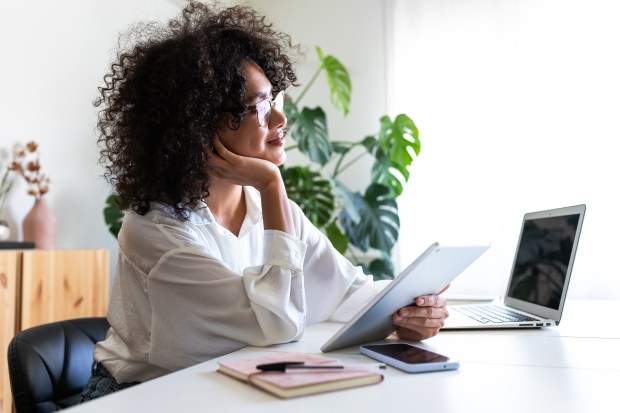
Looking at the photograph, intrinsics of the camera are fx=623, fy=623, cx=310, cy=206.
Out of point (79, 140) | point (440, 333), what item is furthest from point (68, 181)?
point (440, 333)

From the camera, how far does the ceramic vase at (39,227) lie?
2.71m

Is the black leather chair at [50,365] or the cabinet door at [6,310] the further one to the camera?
the cabinet door at [6,310]

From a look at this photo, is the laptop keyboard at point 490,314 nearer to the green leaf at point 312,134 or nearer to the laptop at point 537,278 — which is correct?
the laptop at point 537,278

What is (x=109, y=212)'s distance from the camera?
10.2 feet

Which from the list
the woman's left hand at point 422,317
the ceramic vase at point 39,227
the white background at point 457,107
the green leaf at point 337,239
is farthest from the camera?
the green leaf at point 337,239

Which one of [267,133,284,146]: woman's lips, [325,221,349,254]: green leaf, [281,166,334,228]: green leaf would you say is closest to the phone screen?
[267,133,284,146]: woman's lips

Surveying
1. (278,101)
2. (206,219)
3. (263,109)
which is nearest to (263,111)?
(263,109)

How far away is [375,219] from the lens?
3.35 meters

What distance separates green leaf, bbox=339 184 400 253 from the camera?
334 centimetres

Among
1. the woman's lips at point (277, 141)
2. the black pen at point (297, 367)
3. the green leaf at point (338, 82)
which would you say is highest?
the green leaf at point (338, 82)

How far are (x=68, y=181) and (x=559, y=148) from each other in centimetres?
252

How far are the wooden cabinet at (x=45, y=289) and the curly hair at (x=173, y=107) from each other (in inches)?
41.9

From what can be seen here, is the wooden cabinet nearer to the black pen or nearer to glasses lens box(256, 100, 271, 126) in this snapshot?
glasses lens box(256, 100, 271, 126)

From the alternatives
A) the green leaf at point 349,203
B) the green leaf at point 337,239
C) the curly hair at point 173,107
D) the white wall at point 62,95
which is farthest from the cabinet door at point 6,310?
the green leaf at point 349,203
